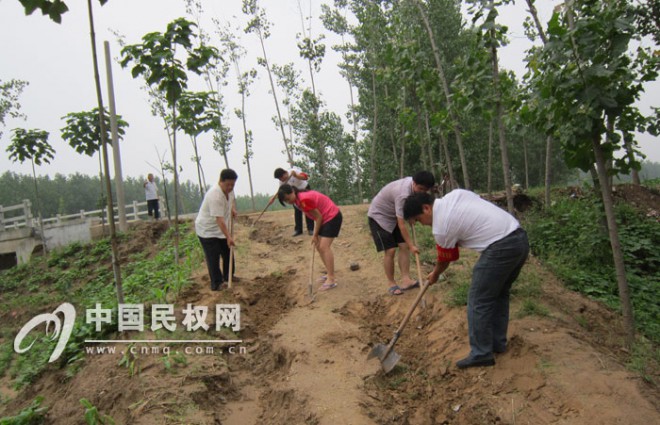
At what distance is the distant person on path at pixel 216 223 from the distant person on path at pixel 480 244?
3.05m

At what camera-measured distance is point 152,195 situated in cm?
1577

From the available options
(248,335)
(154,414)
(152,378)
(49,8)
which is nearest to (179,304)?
(248,335)

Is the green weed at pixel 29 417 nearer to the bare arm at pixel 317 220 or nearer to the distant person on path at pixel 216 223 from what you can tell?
the distant person on path at pixel 216 223

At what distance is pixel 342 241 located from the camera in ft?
28.1

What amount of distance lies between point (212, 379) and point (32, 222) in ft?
64.3

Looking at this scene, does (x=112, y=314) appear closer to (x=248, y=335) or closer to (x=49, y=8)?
(x=248, y=335)

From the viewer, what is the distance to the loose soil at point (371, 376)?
10.3ft

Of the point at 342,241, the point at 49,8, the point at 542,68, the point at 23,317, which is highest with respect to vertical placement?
the point at 49,8

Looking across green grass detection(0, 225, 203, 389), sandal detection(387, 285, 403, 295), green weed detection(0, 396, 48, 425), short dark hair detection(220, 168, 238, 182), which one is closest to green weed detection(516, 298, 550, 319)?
sandal detection(387, 285, 403, 295)

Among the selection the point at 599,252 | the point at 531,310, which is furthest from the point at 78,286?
the point at 599,252

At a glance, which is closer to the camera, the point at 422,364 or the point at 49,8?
the point at 49,8

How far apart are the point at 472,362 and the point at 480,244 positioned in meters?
0.98

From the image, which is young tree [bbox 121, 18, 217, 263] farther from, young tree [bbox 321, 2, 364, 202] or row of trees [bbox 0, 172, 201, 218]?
row of trees [bbox 0, 172, 201, 218]

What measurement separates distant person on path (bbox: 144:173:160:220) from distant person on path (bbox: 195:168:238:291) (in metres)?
10.2
